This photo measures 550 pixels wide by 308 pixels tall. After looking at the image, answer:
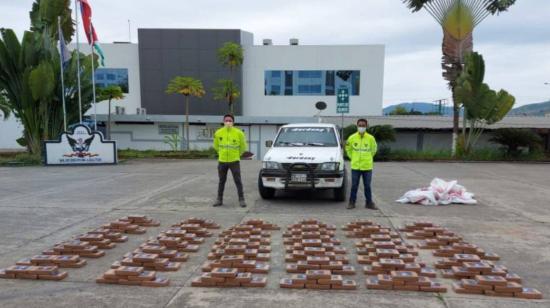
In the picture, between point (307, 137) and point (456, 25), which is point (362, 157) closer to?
point (307, 137)

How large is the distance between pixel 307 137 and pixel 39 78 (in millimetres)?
13045

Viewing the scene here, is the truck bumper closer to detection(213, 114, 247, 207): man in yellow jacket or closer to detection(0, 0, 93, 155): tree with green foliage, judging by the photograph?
detection(213, 114, 247, 207): man in yellow jacket

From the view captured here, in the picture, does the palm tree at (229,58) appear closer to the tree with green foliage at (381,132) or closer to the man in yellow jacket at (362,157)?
the tree with green foliage at (381,132)

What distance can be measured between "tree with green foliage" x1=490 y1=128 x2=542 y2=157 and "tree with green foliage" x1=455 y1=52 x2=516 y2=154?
1.94 meters

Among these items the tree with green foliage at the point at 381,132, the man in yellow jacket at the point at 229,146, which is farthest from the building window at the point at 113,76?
the man in yellow jacket at the point at 229,146

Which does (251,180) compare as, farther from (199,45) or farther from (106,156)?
(199,45)

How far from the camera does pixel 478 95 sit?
17.6 metres

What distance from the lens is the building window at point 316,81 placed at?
3195 cm

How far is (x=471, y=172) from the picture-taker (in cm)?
1478

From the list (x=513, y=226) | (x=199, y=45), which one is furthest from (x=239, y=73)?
(x=513, y=226)

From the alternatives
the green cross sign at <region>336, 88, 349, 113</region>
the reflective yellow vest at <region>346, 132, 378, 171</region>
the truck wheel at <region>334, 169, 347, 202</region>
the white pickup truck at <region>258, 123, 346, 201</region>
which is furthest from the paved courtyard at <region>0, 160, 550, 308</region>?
the green cross sign at <region>336, 88, 349, 113</region>

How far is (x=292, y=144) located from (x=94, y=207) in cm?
431

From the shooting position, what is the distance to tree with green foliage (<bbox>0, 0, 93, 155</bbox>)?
679 inches

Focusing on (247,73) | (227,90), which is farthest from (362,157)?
(247,73)
